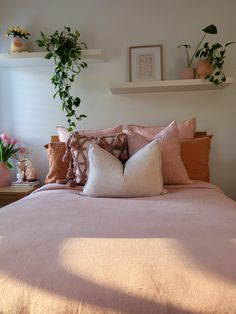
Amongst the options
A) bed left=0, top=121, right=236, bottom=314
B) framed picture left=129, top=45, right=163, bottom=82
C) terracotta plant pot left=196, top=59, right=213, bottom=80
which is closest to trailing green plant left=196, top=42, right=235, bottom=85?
terracotta plant pot left=196, top=59, right=213, bottom=80

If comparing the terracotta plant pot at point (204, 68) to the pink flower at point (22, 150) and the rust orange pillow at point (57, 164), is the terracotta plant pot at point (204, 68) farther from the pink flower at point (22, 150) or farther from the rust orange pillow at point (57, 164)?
the pink flower at point (22, 150)

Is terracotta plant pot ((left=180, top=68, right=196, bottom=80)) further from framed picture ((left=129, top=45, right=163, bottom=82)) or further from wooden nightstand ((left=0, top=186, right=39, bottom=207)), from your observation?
wooden nightstand ((left=0, top=186, right=39, bottom=207))

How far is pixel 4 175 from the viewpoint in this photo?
2463 millimetres

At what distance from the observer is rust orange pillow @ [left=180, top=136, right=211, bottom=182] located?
6.82 feet

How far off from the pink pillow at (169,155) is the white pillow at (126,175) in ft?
0.68

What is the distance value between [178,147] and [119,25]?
53.2 inches

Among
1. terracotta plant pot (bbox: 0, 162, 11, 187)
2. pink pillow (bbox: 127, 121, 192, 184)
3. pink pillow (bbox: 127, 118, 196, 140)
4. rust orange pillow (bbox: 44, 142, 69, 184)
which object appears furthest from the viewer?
terracotta plant pot (bbox: 0, 162, 11, 187)

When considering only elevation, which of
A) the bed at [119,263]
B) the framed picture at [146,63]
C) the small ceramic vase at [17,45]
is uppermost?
the small ceramic vase at [17,45]

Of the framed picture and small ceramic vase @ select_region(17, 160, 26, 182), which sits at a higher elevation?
the framed picture

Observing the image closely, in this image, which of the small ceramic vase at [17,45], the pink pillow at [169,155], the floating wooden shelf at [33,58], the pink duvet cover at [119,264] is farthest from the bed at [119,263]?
the small ceramic vase at [17,45]

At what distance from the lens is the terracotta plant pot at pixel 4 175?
2446 millimetres

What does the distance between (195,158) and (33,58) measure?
1615 millimetres

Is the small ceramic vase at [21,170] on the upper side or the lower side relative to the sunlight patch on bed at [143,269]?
lower

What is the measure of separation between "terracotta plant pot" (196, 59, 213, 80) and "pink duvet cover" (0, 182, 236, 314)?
1.47 m
